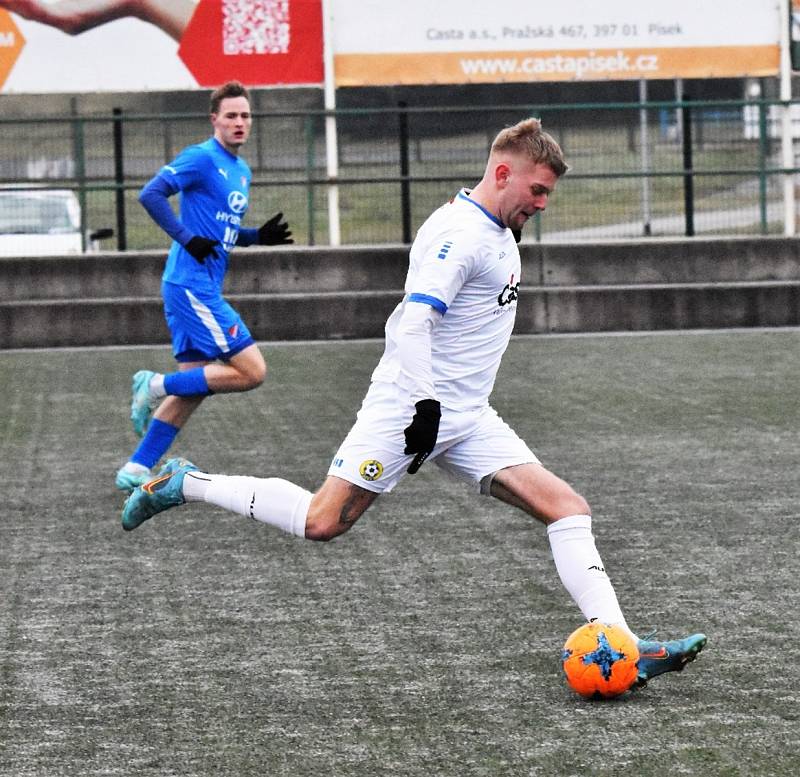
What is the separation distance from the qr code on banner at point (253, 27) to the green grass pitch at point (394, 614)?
9772 millimetres

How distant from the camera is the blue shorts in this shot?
386 inches

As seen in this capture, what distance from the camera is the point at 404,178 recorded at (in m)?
20.4

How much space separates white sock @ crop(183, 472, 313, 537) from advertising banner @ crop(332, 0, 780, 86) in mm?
15459

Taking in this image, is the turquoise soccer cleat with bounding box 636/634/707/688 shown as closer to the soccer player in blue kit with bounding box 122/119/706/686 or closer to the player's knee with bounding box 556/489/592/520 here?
the soccer player in blue kit with bounding box 122/119/706/686

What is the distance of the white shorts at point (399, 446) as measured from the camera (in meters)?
5.83

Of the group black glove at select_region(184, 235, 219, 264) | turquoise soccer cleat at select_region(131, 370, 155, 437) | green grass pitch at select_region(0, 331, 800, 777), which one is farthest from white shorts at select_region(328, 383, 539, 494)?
turquoise soccer cleat at select_region(131, 370, 155, 437)

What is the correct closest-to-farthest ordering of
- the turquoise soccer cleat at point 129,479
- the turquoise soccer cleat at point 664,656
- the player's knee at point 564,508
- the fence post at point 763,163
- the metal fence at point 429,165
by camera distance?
the turquoise soccer cleat at point 664,656, the player's knee at point 564,508, the turquoise soccer cleat at point 129,479, the metal fence at point 429,165, the fence post at point 763,163

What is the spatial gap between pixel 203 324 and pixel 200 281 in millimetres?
243

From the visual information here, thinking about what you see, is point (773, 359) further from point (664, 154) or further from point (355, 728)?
point (355, 728)

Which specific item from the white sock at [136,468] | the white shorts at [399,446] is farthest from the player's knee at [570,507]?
the white sock at [136,468]

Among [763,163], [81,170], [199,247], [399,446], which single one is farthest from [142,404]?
[763,163]

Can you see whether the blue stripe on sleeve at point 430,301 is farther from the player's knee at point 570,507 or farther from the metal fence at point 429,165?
the metal fence at point 429,165

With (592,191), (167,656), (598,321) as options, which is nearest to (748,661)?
(167,656)

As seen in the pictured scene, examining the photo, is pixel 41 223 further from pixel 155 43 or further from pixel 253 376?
pixel 253 376
